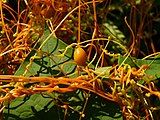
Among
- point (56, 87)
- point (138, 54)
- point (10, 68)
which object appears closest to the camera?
point (56, 87)

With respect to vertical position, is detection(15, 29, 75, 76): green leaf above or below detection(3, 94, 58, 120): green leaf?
above

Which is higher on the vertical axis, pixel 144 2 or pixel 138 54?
pixel 144 2

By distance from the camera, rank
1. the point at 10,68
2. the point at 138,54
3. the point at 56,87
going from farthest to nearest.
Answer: the point at 138,54 < the point at 10,68 < the point at 56,87

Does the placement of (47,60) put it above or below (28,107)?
above

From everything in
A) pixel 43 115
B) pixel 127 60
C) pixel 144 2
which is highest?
pixel 144 2

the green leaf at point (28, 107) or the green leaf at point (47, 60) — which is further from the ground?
the green leaf at point (47, 60)

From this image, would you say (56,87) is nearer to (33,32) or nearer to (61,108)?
(61,108)

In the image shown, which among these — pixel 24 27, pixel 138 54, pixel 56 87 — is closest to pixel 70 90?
pixel 56 87

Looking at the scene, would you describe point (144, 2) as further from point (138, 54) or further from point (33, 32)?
point (33, 32)

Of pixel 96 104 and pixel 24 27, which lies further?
pixel 24 27

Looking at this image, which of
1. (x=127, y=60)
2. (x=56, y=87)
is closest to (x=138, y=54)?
(x=127, y=60)
